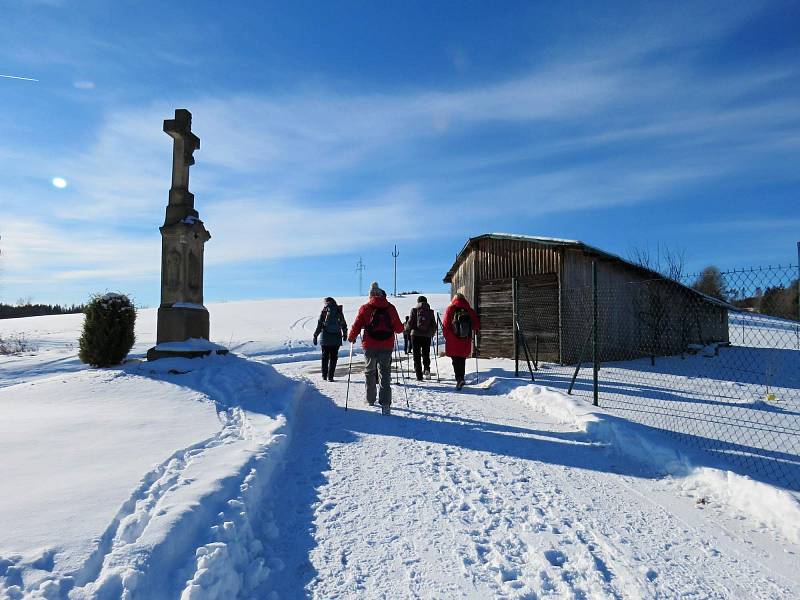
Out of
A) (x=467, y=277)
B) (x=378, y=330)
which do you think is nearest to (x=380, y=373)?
(x=378, y=330)

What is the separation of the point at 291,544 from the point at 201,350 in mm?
6367

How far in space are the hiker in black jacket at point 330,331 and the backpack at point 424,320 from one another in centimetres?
173

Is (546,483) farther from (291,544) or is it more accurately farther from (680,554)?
(291,544)

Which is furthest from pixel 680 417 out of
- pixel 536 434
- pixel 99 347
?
pixel 99 347

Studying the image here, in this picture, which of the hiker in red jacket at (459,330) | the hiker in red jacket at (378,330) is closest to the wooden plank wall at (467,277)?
the hiker in red jacket at (459,330)

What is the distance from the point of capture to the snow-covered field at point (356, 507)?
2.74 metres

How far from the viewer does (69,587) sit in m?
2.25

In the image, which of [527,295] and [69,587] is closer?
[69,587]

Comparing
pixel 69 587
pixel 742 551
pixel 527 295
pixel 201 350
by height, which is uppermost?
pixel 527 295

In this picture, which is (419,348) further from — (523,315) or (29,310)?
(29,310)

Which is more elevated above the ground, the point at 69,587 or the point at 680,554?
the point at 69,587

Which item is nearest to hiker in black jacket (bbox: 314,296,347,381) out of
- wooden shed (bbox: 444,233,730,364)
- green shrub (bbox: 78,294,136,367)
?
green shrub (bbox: 78,294,136,367)

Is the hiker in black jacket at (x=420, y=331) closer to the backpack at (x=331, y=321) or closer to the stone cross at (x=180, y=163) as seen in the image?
the backpack at (x=331, y=321)

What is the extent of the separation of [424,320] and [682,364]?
9.11 m
